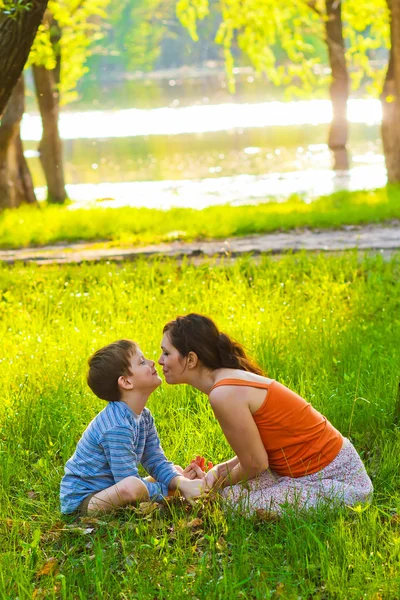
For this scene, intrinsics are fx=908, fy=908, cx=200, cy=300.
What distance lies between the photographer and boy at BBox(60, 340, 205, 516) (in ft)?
13.8

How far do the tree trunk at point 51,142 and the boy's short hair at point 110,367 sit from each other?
53.2 feet

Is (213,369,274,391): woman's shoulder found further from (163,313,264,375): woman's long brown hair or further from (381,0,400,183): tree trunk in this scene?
(381,0,400,183): tree trunk

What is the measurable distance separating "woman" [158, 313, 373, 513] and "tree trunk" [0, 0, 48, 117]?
3550 millimetres

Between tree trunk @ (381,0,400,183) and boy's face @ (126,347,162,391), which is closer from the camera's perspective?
boy's face @ (126,347,162,391)

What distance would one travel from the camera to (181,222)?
13383 mm

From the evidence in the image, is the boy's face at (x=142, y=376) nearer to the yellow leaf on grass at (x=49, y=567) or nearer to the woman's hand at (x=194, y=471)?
the woman's hand at (x=194, y=471)

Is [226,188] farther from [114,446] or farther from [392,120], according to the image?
[114,446]

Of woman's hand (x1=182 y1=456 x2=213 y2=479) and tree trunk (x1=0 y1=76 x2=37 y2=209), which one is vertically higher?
tree trunk (x1=0 y1=76 x2=37 y2=209)

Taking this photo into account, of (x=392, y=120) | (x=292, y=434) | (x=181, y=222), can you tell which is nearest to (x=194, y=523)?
(x=292, y=434)

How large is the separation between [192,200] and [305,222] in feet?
23.2

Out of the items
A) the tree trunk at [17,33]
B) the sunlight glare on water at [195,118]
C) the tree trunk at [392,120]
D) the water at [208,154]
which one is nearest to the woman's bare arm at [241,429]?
the tree trunk at [17,33]

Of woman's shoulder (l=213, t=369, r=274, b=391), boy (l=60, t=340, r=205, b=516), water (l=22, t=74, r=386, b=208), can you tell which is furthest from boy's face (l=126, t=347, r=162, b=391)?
water (l=22, t=74, r=386, b=208)

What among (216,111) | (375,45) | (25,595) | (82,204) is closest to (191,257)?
(25,595)

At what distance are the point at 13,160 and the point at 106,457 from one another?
1470cm
